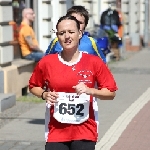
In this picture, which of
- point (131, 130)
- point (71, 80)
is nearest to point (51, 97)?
point (71, 80)

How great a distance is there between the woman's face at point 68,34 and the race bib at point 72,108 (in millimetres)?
356

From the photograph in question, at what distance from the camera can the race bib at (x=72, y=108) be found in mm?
4867

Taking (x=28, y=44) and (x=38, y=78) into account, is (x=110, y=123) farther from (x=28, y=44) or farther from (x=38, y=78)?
(x=38, y=78)

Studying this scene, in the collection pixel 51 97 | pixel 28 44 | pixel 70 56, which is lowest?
pixel 28 44

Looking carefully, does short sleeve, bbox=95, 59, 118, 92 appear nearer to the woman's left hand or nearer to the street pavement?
the woman's left hand

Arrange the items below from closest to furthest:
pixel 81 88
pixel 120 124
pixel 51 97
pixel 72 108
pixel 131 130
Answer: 1. pixel 81 88
2. pixel 51 97
3. pixel 72 108
4. pixel 131 130
5. pixel 120 124

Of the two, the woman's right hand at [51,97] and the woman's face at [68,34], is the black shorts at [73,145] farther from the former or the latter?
the woman's face at [68,34]

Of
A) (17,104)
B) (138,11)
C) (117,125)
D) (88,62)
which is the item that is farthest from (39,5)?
(138,11)

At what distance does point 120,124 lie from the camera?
374 inches

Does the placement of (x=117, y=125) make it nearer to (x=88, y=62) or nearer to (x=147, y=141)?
(x=147, y=141)

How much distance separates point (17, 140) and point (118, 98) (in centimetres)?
455

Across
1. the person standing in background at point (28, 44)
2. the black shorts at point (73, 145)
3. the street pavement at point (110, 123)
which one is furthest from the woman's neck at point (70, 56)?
the person standing in background at point (28, 44)

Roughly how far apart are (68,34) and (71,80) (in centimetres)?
33

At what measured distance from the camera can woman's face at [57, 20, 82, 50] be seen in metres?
4.79
